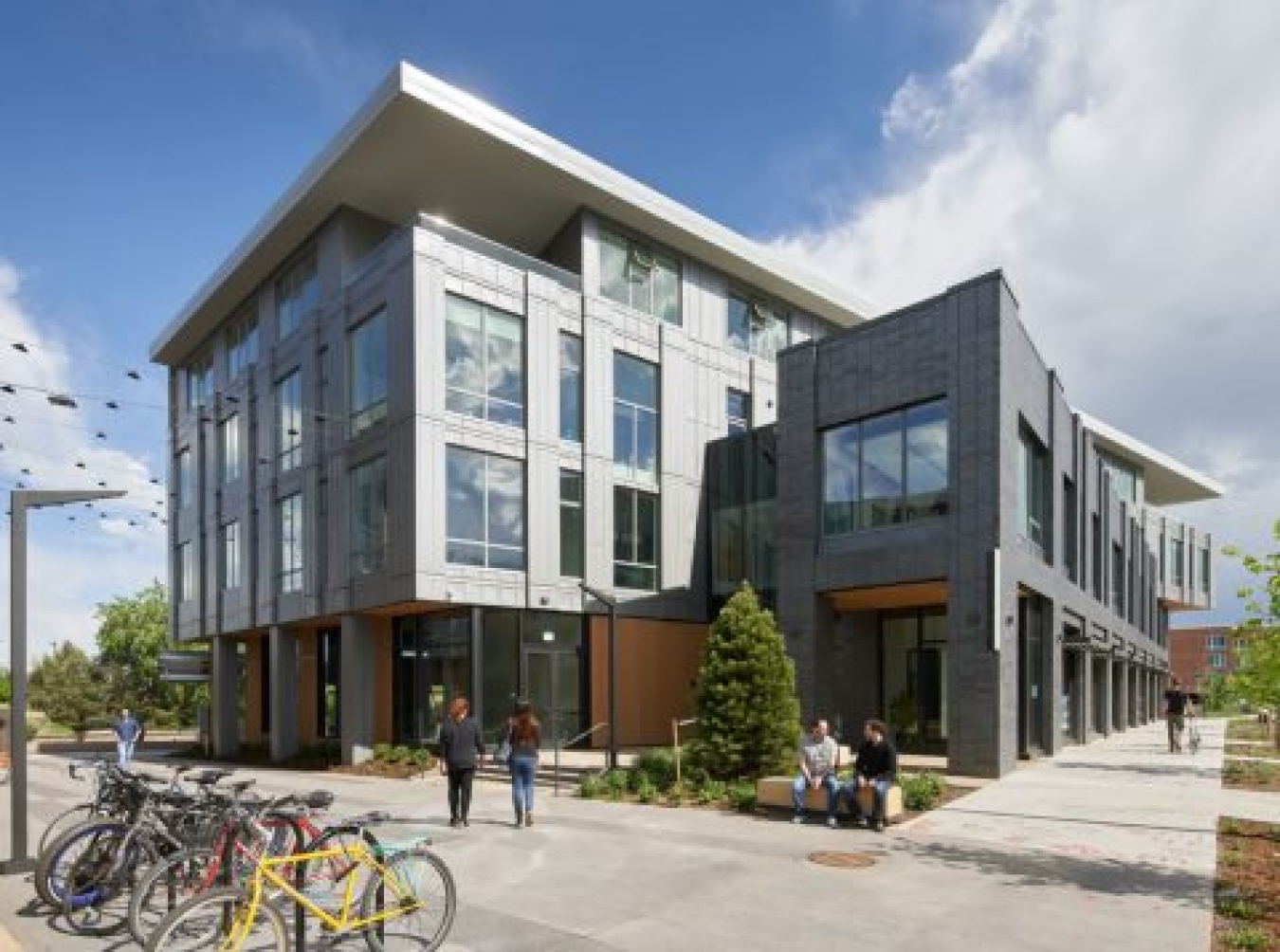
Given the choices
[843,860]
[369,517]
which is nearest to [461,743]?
[843,860]

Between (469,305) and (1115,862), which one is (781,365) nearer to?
(469,305)

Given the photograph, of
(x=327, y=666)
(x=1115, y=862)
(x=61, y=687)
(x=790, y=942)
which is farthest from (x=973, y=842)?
(x=61, y=687)

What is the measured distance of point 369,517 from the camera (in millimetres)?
26375

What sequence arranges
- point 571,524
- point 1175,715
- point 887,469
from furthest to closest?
point 571,524, point 1175,715, point 887,469

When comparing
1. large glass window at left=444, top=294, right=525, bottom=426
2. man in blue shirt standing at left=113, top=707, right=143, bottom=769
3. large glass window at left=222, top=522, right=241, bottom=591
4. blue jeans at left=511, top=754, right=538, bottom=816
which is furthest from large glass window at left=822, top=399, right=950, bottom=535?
large glass window at left=222, top=522, right=241, bottom=591

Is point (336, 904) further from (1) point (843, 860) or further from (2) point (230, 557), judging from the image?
(2) point (230, 557)

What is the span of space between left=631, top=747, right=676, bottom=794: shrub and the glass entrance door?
7.62 meters

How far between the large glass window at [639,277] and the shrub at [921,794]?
17.7m

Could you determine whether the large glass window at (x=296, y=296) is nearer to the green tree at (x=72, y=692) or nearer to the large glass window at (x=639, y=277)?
the large glass window at (x=639, y=277)

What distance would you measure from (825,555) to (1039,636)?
224 inches

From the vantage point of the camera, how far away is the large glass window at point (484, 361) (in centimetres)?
2519

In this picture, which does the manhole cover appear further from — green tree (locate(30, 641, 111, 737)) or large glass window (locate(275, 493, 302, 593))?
green tree (locate(30, 641, 111, 737))

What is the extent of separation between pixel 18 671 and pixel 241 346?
26404 millimetres

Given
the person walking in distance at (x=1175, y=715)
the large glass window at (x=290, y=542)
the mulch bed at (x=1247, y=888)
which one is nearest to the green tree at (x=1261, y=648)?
the mulch bed at (x=1247, y=888)
